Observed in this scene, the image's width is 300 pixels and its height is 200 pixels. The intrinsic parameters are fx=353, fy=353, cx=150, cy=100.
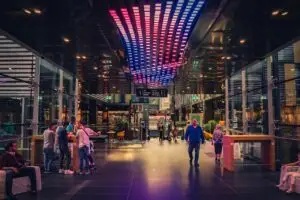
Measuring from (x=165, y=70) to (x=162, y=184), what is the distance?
338 inches

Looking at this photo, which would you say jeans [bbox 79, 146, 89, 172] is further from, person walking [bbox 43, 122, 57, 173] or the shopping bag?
the shopping bag

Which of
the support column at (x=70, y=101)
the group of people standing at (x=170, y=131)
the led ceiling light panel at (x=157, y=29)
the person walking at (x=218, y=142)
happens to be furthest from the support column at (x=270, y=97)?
the group of people standing at (x=170, y=131)

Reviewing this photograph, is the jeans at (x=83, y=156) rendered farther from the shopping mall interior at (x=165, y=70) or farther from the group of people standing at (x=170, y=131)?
the group of people standing at (x=170, y=131)

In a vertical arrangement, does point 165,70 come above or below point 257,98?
above

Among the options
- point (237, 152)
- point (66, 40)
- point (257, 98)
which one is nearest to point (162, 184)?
point (66, 40)

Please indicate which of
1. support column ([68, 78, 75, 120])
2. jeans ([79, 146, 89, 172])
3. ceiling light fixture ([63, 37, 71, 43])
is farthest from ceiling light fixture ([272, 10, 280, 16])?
support column ([68, 78, 75, 120])

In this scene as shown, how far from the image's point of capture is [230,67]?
14.1 meters

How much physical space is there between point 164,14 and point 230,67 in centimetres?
A: 700

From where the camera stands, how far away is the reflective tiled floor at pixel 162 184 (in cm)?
732

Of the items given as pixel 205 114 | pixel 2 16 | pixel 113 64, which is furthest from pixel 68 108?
pixel 205 114

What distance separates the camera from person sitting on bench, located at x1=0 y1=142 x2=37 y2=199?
6799 mm

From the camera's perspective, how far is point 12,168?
712 centimetres

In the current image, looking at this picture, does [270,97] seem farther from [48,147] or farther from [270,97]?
[48,147]

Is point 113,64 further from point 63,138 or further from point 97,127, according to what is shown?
point 97,127
